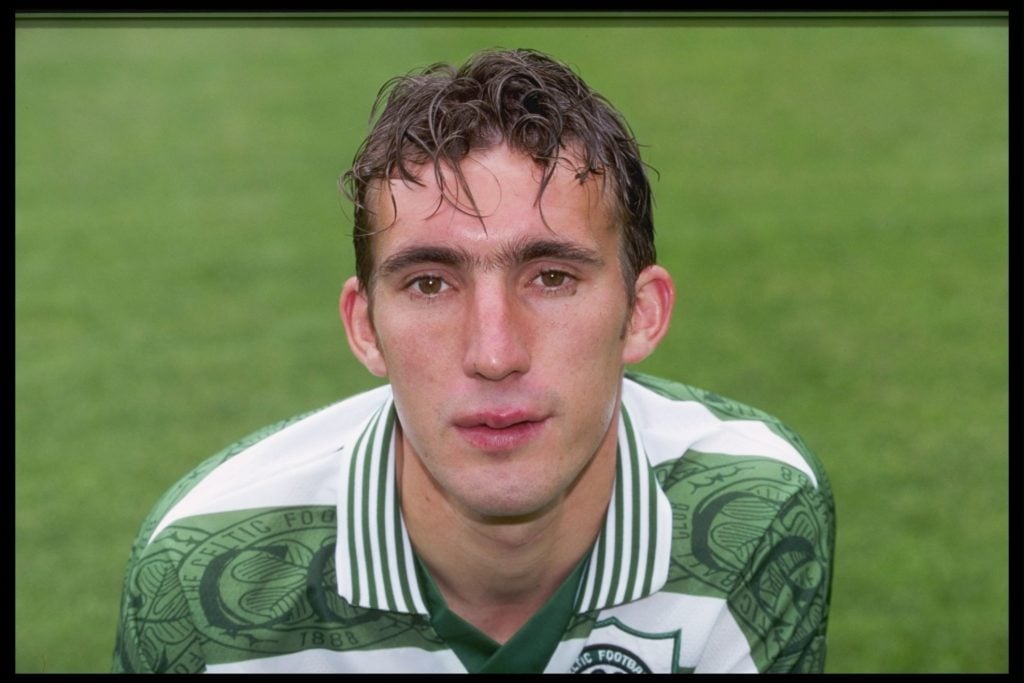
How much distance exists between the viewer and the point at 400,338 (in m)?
2.94

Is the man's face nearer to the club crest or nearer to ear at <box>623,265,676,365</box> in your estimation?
ear at <box>623,265,676,365</box>

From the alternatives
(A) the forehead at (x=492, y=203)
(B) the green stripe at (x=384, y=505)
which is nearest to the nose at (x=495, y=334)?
(A) the forehead at (x=492, y=203)

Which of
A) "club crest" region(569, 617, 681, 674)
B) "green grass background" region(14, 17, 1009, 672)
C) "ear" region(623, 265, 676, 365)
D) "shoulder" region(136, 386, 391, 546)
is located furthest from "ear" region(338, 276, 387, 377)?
"green grass background" region(14, 17, 1009, 672)

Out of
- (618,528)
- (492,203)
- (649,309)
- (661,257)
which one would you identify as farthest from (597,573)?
(661,257)

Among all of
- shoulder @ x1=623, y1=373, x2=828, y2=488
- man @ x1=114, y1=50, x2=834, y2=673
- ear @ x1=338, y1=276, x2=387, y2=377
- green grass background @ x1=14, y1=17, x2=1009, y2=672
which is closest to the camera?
man @ x1=114, y1=50, x2=834, y2=673

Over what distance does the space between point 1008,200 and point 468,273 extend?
22.5 ft

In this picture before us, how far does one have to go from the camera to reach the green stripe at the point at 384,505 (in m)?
3.17

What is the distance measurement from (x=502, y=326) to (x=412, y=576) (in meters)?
0.71

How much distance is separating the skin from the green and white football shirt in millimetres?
276

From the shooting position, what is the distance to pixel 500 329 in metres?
2.80

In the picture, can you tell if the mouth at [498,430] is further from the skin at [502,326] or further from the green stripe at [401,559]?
the green stripe at [401,559]

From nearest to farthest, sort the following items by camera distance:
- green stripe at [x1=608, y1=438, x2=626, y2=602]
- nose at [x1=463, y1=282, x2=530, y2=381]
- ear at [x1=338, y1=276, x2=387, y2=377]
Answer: nose at [x1=463, y1=282, x2=530, y2=381] → ear at [x1=338, y1=276, x2=387, y2=377] → green stripe at [x1=608, y1=438, x2=626, y2=602]

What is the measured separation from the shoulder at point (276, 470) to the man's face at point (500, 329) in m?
0.42

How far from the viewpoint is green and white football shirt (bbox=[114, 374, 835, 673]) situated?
3.19 m
